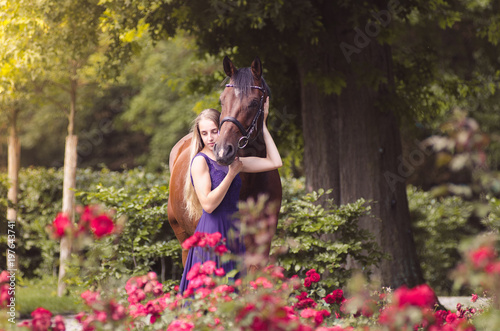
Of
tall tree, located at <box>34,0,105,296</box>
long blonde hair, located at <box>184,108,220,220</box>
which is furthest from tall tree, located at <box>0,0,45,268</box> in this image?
long blonde hair, located at <box>184,108,220,220</box>

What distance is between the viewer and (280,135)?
8781mm

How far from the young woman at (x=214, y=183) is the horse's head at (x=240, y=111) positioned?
109 millimetres

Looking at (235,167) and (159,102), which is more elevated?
(159,102)

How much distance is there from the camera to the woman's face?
422 cm

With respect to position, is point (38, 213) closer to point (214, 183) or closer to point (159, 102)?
point (214, 183)

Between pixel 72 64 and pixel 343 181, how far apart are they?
5.06 metres

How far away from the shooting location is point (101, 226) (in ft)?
9.00

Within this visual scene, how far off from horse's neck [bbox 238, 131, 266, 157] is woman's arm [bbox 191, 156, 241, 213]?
0.40m

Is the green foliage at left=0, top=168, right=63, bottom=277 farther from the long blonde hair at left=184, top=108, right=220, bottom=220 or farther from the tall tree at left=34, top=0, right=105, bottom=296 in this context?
the long blonde hair at left=184, top=108, right=220, bottom=220

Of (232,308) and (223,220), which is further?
(223,220)

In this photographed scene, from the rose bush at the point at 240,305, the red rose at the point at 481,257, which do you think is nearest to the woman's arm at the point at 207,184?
the rose bush at the point at 240,305

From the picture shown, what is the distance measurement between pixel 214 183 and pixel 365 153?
4.07 metres

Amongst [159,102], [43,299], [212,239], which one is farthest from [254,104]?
[159,102]

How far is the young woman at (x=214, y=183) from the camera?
12.6 feet
